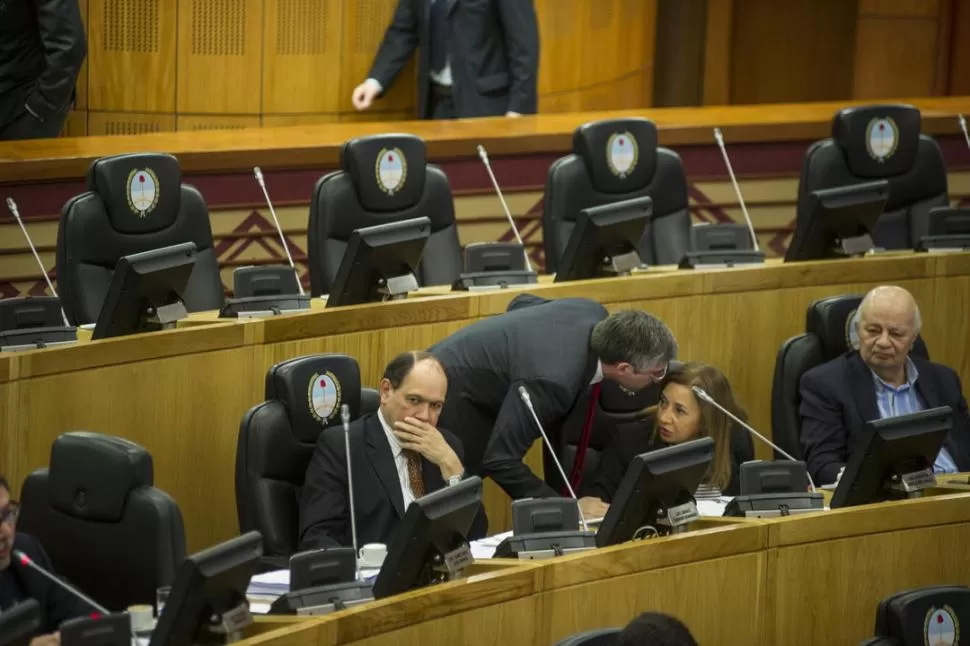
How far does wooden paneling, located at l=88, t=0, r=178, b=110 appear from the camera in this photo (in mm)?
6551

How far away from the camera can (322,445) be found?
11.9 feet

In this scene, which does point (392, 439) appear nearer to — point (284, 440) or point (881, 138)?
point (284, 440)

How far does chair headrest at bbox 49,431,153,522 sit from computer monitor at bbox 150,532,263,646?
0.44m

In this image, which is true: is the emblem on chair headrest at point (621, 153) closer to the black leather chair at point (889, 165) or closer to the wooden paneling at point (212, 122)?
the black leather chair at point (889, 165)

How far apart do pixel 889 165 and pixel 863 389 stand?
3.98ft

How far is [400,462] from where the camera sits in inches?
145

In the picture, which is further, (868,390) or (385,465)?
(868,390)

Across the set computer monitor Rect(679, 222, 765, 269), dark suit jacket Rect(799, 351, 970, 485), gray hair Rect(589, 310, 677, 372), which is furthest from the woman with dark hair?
computer monitor Rect(679, 222, 765, 269)

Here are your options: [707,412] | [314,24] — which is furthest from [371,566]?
[314,24]

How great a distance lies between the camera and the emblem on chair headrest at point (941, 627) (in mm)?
3133

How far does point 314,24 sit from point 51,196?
202cm

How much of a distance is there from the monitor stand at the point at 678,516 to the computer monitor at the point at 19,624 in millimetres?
1301

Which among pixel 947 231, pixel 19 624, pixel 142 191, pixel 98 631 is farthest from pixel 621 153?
pixel 19 624

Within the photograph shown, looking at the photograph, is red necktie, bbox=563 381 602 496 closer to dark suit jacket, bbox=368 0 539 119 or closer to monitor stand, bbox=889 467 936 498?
monitor stand, bbox=889 467 936 498
